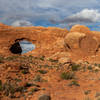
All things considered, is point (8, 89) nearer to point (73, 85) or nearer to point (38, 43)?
point (73, 85)

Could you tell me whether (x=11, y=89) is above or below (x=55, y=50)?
below

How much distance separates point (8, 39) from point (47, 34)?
621 centimetres

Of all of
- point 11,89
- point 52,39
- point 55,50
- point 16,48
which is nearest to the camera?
point 11,89

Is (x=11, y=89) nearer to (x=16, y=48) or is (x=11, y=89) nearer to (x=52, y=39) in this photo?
(x=52, y=39)

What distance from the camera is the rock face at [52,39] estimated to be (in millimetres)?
20406

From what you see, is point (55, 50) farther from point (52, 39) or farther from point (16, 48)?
point (16, 48)

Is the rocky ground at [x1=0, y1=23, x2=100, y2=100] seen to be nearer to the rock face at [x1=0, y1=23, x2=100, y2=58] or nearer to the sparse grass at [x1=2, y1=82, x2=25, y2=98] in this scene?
the rock face at [x1=0, y1=23, x2=100, y2=58]

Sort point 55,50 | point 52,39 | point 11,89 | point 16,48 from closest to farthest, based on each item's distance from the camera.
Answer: point 11,89 → point 55,50 → point 52,39 → point 16,48

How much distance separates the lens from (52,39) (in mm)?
23547

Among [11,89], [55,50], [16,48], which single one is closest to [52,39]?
[55,50]

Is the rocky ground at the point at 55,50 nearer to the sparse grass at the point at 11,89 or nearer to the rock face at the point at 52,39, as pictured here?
the rock face at the point at 52,39

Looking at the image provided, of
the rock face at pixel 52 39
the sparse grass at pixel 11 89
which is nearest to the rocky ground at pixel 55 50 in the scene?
the rock face at pixel 52 39

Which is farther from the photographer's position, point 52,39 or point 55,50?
point 52,39

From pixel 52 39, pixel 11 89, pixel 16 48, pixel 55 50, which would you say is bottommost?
pixel 11 89
